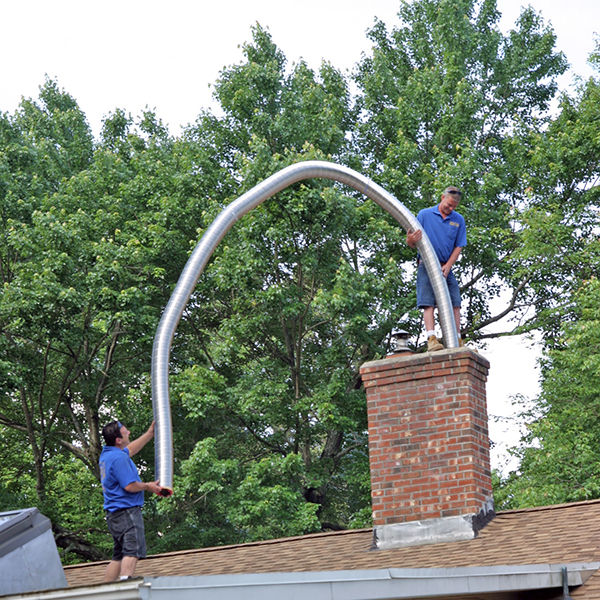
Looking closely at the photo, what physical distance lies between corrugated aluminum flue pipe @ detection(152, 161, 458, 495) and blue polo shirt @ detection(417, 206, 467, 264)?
0.92 ft

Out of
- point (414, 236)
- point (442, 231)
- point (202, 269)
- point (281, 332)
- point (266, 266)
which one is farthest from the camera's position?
point (281, 332)

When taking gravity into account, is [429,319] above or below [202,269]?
below

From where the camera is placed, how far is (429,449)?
736 cm

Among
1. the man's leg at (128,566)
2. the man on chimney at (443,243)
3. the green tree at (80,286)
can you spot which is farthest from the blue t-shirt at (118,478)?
the green tree at (80,286)

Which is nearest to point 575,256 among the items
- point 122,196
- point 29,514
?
point 122,196

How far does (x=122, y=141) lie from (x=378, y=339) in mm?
9874

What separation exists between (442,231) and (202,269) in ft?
7.80

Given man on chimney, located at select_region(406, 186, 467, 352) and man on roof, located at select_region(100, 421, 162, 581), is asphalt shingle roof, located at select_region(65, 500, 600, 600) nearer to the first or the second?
man on roof, located at select_region(100, 421, 162, 581)

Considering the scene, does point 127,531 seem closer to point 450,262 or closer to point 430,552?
point 430,552

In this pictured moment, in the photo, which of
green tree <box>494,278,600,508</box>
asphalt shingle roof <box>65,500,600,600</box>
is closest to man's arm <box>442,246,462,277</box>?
asphalt shingle roof <box>65,500,600,600</box>

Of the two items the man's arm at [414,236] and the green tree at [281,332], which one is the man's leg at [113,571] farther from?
the green tree at [281,332]

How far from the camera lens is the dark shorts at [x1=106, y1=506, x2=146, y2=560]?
5.66 m

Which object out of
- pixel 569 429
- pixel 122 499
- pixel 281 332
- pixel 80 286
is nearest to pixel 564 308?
pixel 569 429

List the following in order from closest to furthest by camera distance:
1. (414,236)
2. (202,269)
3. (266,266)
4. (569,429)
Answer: (202,269)
(414,236)
(569,429)
(266,266)
